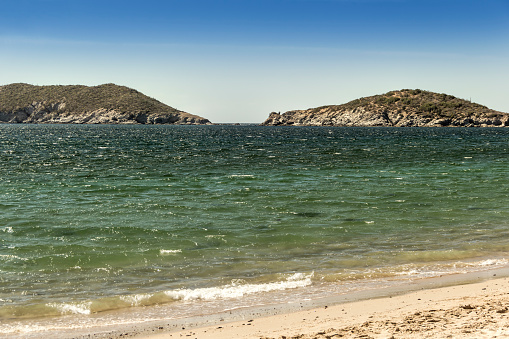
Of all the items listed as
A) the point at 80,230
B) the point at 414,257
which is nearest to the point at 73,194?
the point at 80,230

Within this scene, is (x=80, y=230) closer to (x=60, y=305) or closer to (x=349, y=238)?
(x=60, y=305)

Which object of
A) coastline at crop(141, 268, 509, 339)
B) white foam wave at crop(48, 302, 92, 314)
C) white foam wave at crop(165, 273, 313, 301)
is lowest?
white foam wave at crop(48, 302, 92, 314)

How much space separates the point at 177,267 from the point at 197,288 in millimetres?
1809

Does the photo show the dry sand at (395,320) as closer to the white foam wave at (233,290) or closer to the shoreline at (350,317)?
the shoreline at (350,317)

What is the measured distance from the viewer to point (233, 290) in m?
9.82

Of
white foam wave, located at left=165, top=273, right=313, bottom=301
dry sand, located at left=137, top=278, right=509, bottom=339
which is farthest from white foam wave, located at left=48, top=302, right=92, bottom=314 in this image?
dry sand, located at left=137, top=278, right=509, bottom=339

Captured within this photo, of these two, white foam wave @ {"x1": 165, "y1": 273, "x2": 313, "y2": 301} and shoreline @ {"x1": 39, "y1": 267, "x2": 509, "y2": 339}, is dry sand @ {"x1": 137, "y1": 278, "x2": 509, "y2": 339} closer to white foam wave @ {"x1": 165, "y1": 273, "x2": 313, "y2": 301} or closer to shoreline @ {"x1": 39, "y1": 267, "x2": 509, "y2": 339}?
shoreline @ {"x1": 39, "y1": 267, "x2": 509, "y2": 339}

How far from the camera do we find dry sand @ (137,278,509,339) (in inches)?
259

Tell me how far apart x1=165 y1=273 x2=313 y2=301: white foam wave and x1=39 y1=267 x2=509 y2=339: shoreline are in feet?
2.94

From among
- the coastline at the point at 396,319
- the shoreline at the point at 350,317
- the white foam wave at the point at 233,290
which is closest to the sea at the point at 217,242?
the white foam wave at the point at 233,290

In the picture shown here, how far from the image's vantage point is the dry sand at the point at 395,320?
259 inches

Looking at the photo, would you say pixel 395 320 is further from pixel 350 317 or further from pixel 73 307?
pixel 73 307

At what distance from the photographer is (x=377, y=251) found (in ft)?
42.1

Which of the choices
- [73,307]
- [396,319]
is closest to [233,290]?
[73,307]
